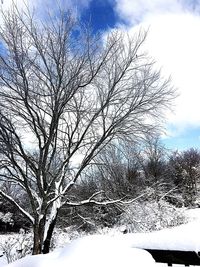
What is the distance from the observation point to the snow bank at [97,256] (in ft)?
11.7

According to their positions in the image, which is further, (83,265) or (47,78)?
(47,78)

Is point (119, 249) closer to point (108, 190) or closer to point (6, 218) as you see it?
point (108, 190)

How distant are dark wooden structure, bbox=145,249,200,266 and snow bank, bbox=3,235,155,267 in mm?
132

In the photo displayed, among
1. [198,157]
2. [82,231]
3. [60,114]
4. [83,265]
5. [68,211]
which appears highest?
[198,157]

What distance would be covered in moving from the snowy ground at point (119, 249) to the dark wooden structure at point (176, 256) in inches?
2.5

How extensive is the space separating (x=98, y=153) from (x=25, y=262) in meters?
11.3

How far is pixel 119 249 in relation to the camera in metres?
3.84

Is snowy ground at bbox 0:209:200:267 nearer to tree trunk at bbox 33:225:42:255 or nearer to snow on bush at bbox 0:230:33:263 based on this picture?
tree trunk at bbox 33:225:42:255

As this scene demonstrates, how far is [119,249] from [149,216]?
44.7 ft

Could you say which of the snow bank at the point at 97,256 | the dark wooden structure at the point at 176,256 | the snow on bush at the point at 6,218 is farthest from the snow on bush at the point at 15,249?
the snow on bush at the point at 6,218

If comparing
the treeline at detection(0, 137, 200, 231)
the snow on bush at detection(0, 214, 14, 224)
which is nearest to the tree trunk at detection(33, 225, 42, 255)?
the treeline at detection(0, 137, 200, 231)

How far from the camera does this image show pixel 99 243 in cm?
394

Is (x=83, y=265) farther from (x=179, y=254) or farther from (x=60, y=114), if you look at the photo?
(x=60, y=114)

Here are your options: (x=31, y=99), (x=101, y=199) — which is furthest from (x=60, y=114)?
(x=101, y=199)
